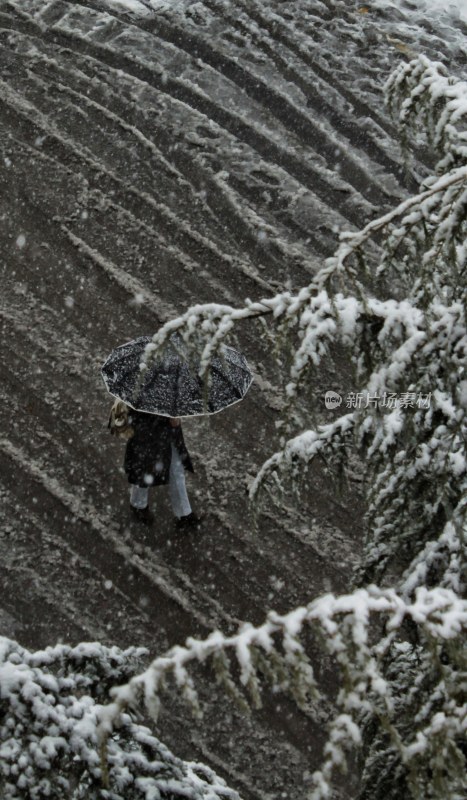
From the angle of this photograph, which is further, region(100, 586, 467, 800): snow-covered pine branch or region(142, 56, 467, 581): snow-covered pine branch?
region(142, 56, 467, 581): snow-covered pine branch

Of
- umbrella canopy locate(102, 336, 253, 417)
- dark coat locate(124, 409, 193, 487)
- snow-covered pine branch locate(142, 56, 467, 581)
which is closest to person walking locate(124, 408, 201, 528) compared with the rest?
dark coat locate(124, 409, 193, 487)

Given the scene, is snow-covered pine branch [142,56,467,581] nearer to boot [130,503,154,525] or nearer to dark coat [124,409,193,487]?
dark coat [124,409,193,487]

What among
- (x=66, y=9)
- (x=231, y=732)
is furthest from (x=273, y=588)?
(x=66, y=9)

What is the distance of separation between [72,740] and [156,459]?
9.77 ft

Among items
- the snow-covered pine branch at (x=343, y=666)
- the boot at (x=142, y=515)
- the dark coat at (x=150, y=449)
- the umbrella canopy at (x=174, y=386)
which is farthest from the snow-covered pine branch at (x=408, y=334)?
the boot at (x=142, y=515)

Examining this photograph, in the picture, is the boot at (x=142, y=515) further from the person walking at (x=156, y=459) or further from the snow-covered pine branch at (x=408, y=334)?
the snow-covered pine branch at (x=408, y=334)

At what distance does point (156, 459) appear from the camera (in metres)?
5.61

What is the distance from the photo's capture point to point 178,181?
26.7ft

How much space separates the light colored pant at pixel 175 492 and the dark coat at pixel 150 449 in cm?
5

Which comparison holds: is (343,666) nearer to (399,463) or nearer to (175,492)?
(399,463)

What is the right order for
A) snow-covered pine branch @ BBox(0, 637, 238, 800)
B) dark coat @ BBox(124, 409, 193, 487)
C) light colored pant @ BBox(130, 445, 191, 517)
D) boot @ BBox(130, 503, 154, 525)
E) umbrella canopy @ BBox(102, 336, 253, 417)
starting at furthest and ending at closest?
boot @ BBox(130, 503, 154, 525) < light colored pant @ BBox(130, 445, 191, 517) < dark coat @ BBox(124, 409, 193, 487) < umbrella canopy @ BBox(102, 336, 253, 417) < snow-covered pine branch @ BBox(0, 637, 238, 800)

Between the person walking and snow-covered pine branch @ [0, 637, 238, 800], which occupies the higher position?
the person walking

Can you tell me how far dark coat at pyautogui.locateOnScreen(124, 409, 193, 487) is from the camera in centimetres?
554

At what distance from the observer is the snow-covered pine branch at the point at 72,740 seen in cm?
262
